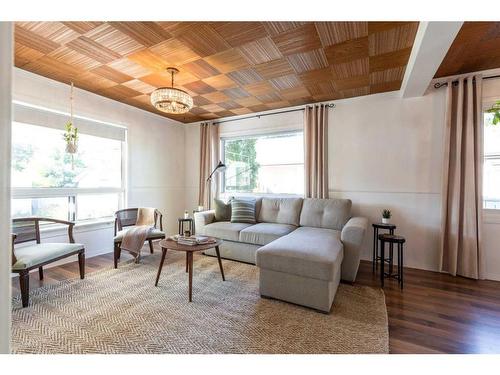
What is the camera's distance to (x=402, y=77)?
2.79m

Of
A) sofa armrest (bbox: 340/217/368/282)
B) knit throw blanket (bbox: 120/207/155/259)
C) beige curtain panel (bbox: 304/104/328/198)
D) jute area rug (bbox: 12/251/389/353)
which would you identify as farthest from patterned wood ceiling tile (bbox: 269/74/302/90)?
knit throw blanket (bbox: 120/207/155/259)

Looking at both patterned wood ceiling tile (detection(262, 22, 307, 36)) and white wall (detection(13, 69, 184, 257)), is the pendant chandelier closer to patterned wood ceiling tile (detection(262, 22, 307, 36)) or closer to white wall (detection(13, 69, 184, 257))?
patterned wood ceiling tile (detection(262, 22, 307, 36))

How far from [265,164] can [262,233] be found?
5.34 ft

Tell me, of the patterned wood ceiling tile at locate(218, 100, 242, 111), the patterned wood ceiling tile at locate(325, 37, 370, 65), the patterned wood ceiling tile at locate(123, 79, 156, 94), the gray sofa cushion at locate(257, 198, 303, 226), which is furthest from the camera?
the patterned wood ceiling tile at locate(218, 100, 242, 111)

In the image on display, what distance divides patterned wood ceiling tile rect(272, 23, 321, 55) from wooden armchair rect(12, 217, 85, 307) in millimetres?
2998

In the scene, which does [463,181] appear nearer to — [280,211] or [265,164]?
[280,211]

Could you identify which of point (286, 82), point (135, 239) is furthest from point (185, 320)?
point (286, 82)

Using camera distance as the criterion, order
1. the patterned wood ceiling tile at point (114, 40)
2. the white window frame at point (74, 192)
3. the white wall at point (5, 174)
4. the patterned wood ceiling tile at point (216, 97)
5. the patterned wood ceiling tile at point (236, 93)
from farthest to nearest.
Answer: the patterned wood ceiling tile at point (216, 97)
the patterned wood ceiling tile at point (236, 93)
the white window frame at point (74, 192)
the patterned wood ceiling tile at point (114, 40)
the white wall at point (5, 174)

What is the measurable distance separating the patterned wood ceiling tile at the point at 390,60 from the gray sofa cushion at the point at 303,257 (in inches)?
78.8

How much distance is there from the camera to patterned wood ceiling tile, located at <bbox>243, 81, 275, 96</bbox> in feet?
9.98

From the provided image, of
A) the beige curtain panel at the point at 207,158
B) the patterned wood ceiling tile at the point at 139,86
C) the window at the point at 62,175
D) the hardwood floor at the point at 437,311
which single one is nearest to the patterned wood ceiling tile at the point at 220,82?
the patterned wood ceiling tile at the point at 139,86

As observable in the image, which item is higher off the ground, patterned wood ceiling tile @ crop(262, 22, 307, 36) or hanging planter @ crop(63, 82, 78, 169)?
patterned wood ceiling tile @ crop(262, 22, 307, 36)

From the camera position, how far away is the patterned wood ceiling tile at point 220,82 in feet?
9.36

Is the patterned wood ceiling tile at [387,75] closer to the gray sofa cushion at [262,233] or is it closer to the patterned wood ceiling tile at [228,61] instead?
the patterned wood ceiling tile at [228,61]
